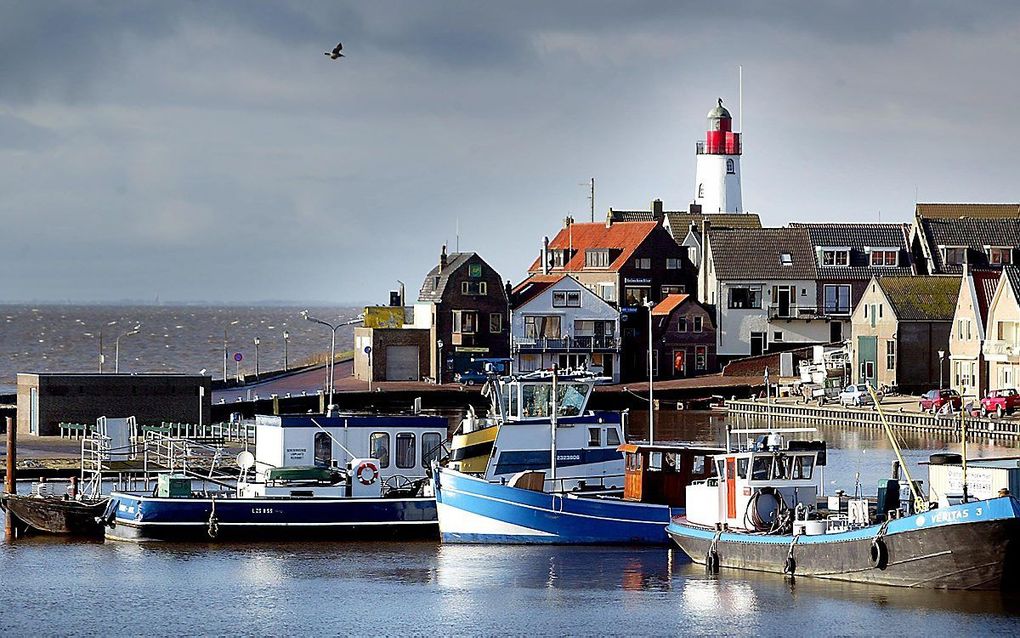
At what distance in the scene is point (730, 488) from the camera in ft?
132

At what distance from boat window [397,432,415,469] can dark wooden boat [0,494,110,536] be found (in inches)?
286

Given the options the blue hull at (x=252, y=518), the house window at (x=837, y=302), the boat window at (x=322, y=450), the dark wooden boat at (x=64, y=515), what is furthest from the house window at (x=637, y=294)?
the blue hull at (x=252, y=518)

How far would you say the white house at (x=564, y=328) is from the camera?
10244 cm

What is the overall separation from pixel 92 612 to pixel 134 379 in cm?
3318

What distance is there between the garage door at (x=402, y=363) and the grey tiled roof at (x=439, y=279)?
312 cm

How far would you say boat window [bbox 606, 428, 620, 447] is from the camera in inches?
1883

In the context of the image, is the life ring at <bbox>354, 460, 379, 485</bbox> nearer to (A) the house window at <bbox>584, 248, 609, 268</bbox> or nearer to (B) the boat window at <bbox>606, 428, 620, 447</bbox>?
(B) the boat window at <bbox>606, 428, 620, 447</bbox>

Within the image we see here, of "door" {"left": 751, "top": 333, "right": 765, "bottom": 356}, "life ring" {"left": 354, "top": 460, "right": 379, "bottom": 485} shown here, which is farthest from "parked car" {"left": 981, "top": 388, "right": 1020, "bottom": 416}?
"life ring" {"left": 354, "top": 460, "right": 379, "bottom": 485}

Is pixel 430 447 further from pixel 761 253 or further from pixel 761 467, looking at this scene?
pixel 761 253

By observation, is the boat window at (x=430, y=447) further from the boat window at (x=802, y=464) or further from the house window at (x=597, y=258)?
the house window at (x=597, y=258)

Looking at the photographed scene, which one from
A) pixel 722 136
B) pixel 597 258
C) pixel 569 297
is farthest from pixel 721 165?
pixel 569 297

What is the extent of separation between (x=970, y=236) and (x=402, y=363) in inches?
1327

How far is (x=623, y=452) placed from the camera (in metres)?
45.5

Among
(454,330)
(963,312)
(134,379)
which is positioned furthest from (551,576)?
(454,330)
